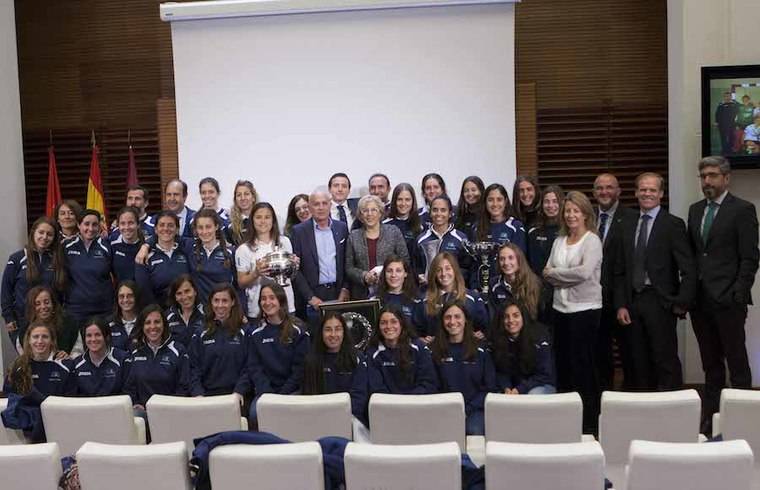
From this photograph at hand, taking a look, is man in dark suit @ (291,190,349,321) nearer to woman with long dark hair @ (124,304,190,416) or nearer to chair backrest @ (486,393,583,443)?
woman with long dark hair @ (124,304,190,416)

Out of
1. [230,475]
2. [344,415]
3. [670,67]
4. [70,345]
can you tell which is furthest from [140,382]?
[670,67]

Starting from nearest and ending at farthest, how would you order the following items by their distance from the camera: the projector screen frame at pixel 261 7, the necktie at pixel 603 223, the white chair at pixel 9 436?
the white chair at pixel 9 436 < the necktie at pixel 603 223 < the projector screen frame at pixel 261 7

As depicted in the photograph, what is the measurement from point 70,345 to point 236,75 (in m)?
2.83

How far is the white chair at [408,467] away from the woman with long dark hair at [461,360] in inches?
75.9

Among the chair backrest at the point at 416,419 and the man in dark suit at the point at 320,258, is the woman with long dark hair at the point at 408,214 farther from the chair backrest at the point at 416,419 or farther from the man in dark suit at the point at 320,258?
the chair backrest at the point at 416,419

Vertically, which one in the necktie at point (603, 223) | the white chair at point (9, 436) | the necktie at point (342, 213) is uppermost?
the necktie at point (342, 213)

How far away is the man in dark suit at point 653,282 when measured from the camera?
5848mm

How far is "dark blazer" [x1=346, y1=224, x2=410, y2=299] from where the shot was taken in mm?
6047

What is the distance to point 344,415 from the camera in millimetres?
4113

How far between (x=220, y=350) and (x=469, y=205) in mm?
2051

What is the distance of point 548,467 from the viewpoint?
3.14 meters

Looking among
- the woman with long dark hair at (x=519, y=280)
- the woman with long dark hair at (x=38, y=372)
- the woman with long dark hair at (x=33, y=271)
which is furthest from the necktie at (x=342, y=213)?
the woman with long dark hair at (x=38, y=372)

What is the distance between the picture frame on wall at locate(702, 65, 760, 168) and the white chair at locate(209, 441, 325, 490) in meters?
4.48

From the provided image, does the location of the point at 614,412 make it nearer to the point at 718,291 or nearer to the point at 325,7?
the point at 718,291
